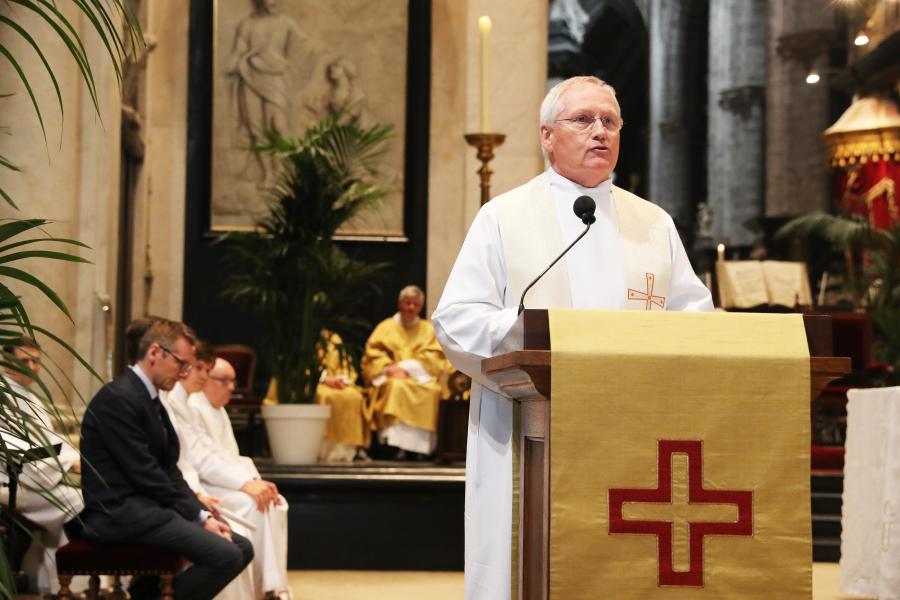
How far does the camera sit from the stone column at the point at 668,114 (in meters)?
27.1

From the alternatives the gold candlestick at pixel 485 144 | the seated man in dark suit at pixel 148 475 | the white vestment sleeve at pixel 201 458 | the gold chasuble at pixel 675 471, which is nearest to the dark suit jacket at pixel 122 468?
the seated man in dark suit at pixel 148 475

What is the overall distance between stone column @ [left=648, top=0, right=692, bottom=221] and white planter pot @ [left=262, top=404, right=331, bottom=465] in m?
19.2

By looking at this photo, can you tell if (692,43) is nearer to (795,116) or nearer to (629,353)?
(795,116)

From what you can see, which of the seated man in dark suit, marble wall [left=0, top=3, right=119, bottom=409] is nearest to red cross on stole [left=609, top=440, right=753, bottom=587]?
the seated man in dark suit

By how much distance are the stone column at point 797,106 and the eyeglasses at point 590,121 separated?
16.2 meters

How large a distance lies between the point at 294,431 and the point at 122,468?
3.29 metres

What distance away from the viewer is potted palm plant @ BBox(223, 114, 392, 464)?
8.71m

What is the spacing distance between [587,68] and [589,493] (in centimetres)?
2913

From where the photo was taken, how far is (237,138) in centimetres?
1170

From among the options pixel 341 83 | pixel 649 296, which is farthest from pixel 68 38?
pixel 341 83

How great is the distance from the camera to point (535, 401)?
9.66 feet

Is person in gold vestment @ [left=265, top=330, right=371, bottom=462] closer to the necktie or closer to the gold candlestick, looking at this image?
the gold candlestick

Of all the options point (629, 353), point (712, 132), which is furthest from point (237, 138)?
point (712, 132)

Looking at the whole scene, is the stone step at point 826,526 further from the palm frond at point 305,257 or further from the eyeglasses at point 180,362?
the eyeglasses at point 180,362
